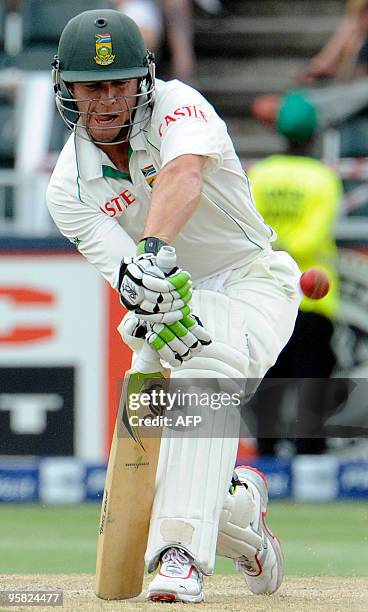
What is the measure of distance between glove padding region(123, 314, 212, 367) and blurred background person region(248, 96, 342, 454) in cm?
319

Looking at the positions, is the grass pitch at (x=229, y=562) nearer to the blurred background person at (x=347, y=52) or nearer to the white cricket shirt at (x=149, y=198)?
the white cricket shirt at (x=149, y=198)

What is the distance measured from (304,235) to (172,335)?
344 cm

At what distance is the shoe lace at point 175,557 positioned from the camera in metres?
3.94

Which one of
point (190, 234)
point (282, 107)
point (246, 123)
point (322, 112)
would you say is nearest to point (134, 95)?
point (190, 234)

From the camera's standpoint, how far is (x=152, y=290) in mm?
3713

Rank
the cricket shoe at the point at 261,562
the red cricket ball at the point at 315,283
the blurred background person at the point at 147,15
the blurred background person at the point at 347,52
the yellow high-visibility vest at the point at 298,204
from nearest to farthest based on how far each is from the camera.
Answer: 1. the red cricket ball at the point at 315,283
2. the cricket shoe at the point at 261,562
3. the yellow high-visibility vest at the point at 298,204
4. the blurred background person at the point at 147,15
5. the blurred background person at the point at 347,52

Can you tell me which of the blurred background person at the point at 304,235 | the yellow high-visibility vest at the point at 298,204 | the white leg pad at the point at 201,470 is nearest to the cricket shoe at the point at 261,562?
the white leg pad at the point at 201,470

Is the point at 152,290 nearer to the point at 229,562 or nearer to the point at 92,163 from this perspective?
the point at 92,163

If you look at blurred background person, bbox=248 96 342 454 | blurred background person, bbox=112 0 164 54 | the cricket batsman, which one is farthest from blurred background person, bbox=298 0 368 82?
the cricket batsman

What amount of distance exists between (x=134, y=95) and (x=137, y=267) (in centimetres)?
58

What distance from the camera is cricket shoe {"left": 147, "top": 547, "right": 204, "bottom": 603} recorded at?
388 cm

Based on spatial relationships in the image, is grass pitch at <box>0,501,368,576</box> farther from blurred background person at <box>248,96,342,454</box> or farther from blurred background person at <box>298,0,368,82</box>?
blurred background person at <box>298,0,368,82</box>

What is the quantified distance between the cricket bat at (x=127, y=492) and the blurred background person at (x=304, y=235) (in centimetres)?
303

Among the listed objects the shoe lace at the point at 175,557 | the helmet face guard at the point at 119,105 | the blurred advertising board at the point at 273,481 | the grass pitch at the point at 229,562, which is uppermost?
the helmet face guard at the point at 119,105
